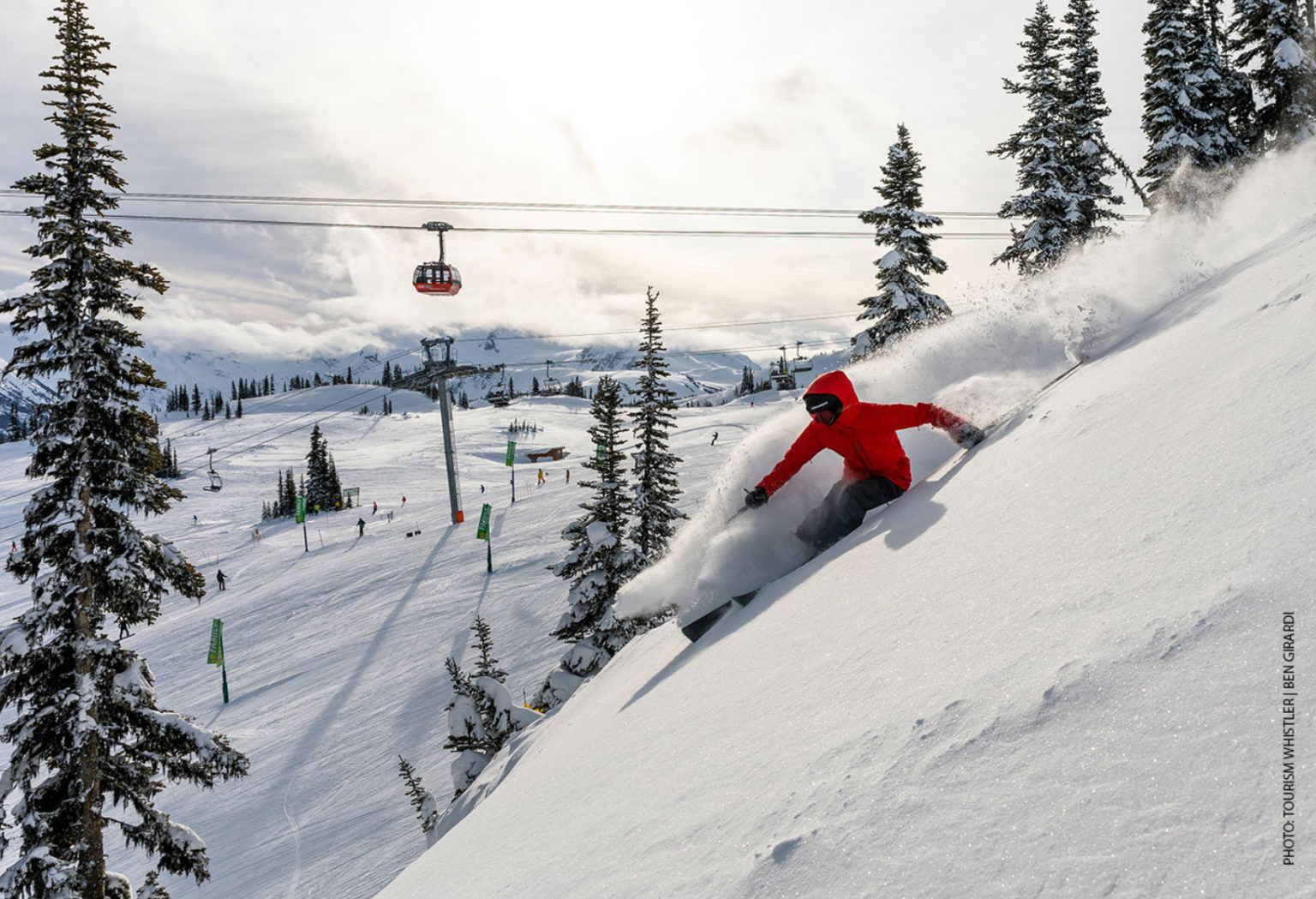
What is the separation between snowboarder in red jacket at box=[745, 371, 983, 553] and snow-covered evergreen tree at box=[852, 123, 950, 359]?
61.6 feet

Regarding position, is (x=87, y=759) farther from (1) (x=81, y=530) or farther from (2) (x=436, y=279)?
(2) (x=436, y=279)

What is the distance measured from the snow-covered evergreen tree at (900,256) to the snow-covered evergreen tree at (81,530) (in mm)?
20303

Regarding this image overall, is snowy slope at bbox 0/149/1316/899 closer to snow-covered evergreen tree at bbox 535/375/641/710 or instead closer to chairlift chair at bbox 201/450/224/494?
snow-covered evergreen tree at bbox 535/375/641/710

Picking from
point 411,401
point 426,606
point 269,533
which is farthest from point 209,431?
point 426,606

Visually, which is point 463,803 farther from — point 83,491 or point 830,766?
point 83,491

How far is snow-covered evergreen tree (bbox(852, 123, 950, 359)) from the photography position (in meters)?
24.2

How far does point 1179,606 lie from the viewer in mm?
1798

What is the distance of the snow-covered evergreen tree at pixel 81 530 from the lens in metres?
10.2

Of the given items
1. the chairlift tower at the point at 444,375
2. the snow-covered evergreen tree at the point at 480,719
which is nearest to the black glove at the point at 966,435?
the snow-covered evergreen tree at the point at 480,719

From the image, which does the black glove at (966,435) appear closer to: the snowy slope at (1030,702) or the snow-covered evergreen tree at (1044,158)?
the snowy slope at (1030,702)

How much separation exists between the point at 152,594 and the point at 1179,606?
13.3 meters

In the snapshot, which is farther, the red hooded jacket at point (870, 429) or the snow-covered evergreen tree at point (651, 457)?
the snow-covered evergreen tree at point (651, 457)

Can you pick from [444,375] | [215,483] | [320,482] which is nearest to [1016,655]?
[444,375]

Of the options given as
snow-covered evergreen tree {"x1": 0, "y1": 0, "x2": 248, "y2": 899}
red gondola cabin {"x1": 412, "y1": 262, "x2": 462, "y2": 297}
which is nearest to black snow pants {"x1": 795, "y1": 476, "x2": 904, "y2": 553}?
snow-covered evergreen tree {"x1": 0, "y1": 0, "x2": 248, "y2": 899}
